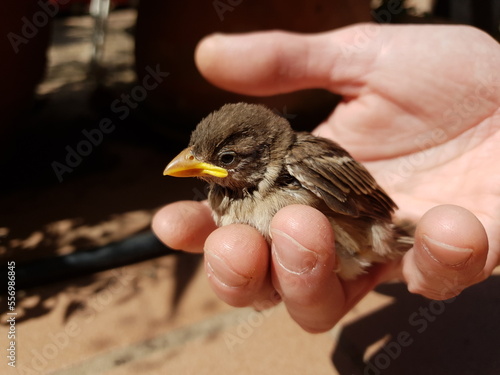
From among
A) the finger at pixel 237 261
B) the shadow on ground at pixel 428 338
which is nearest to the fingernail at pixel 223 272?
the finger at pixel 237 261

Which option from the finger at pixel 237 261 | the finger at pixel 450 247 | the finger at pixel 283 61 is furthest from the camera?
the finger at pixel 283 61

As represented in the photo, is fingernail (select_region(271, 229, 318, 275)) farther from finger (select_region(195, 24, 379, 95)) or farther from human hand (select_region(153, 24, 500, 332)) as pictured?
finger (select_region(195, 24, 379, 95))

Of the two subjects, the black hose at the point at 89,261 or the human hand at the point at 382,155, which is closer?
the human hand at the point at 382,155

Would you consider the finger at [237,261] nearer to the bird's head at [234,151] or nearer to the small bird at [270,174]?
the small bird at [270,174]

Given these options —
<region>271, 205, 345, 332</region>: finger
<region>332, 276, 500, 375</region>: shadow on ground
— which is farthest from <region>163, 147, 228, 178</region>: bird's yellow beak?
<region>332, 276, 500, 375</region>: shadow on ground

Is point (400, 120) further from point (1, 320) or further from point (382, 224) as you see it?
point (1, 320)

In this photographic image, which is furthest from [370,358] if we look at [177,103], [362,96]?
[177,103]

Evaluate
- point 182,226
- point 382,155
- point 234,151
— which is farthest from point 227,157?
point 382,155
